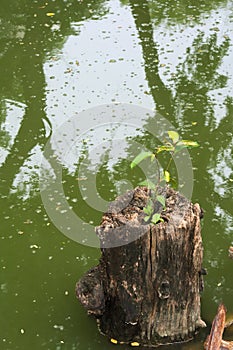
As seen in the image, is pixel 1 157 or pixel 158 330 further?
pixel 1 157

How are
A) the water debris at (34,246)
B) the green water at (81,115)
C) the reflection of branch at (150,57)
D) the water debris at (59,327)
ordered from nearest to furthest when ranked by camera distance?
the water debris at (59,327) < the green water at (81,115) < the water debris at (34,246) < the reflection of branch at (150,57)

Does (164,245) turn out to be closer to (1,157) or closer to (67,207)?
(67,207)

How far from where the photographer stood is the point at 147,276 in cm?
361

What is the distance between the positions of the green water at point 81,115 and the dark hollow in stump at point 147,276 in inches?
5.5

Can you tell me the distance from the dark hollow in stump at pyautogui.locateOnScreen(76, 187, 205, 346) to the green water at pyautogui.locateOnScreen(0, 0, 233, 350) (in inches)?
5.5

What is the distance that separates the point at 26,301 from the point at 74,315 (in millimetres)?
328

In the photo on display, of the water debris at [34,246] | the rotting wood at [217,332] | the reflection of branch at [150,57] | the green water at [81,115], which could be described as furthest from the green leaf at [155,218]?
the reflection of branch at [150,57]

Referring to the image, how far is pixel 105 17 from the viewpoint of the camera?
25.4 feet

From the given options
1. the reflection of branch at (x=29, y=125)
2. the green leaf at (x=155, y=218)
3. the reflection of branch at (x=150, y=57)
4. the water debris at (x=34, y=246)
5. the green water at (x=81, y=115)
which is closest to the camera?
the green leaf at (x=155, y=218)

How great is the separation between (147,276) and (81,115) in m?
2.67

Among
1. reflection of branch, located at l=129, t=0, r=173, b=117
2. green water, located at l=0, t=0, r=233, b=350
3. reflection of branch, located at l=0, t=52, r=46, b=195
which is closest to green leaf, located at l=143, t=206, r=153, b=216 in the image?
green water, located at l=0, t=0, r=233, b=350

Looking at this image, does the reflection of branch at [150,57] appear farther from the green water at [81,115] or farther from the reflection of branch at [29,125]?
the reflection of branch at [29,125]

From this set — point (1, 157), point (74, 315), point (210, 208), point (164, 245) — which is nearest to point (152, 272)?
point (164, 245)

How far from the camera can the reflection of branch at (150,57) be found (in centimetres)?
613
